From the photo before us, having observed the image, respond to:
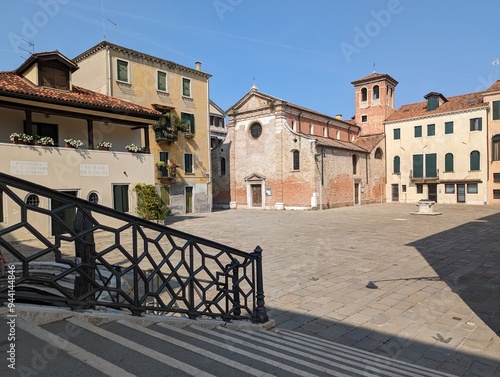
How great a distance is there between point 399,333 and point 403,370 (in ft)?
5.29

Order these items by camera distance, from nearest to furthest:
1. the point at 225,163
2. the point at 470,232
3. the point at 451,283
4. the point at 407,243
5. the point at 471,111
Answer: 1. the point at 451,283
2. the point at 407,243
3. the point at 470,232
4. the point at 471,111
5. the point at 225,163

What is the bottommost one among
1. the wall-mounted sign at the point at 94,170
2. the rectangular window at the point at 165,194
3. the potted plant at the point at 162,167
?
the rectangular window at the point at 165,194

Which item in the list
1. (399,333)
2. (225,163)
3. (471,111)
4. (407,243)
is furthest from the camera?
(225,163)

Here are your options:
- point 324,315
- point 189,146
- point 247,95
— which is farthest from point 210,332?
point 247,95

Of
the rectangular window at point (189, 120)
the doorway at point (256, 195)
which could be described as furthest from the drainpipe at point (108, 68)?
the doorway at point (256, 195)

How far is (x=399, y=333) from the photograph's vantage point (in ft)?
15.5

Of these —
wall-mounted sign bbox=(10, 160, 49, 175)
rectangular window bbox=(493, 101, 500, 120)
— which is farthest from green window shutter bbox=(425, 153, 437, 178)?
wall-mounted sign bbox=(10, 160, 49, 175)

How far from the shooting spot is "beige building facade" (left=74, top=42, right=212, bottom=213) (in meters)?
20.8

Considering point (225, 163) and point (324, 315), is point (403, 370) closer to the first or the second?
point (324, 315)

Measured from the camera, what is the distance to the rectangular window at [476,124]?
3031 cm

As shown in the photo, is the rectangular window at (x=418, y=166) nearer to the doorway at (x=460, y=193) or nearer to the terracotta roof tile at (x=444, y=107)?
the doorway at (x=460, y=193)

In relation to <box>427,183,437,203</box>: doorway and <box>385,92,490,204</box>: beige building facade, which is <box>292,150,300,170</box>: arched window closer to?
<box>385,92,490,204</box>: beige building facade

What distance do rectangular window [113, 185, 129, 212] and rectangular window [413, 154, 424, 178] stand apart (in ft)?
97.8

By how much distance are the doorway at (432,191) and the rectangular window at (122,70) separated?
30241 mm
